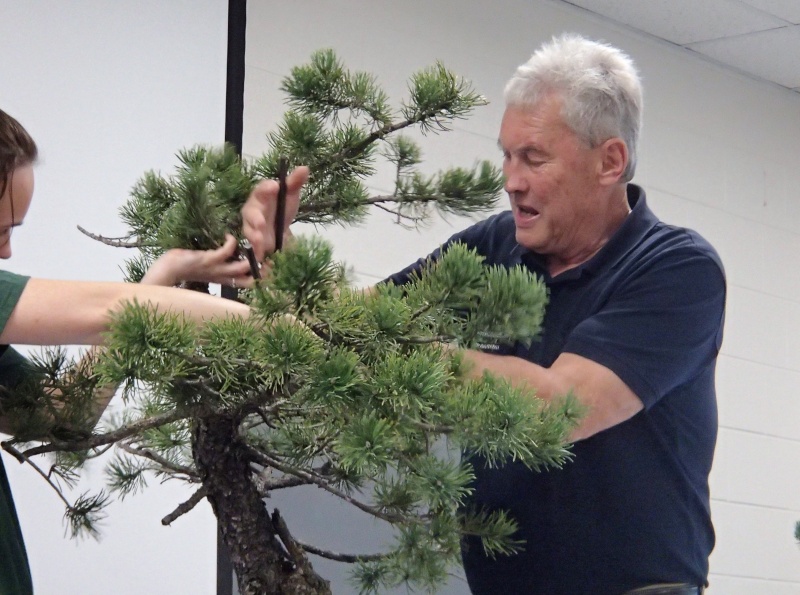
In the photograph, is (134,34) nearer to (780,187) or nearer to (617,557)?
(617,557)

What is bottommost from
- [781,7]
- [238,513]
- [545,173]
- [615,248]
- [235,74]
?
[238,513]

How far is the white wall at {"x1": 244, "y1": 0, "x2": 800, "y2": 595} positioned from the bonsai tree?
1700 mm

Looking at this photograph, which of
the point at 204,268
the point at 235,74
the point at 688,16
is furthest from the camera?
the point at 688,16

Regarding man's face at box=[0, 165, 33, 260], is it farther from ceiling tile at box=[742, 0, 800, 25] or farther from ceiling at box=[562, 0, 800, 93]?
ceiling tile at box=[742, 0, 800, 25]

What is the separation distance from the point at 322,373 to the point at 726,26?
3332 mm

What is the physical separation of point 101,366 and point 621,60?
1151 mm

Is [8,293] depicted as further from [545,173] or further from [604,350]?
[545,173]

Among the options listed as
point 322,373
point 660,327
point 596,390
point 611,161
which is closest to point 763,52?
point 611,161

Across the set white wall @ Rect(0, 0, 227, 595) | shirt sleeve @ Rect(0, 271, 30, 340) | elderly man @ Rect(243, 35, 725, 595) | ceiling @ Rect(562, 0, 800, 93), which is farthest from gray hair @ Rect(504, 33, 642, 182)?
ceiling @ Rect(562, 0, 800, 93)

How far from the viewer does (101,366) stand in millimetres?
805

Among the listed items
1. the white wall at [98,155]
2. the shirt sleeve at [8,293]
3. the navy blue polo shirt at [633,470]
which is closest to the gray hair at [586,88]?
the navy blue polo shirt at [633,470]

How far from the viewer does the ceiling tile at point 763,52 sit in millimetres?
3783

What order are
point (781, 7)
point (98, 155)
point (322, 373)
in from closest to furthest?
1. point (322, 373)
2. point (98, 155)
3. point (781, 7)

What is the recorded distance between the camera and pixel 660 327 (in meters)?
1.39
